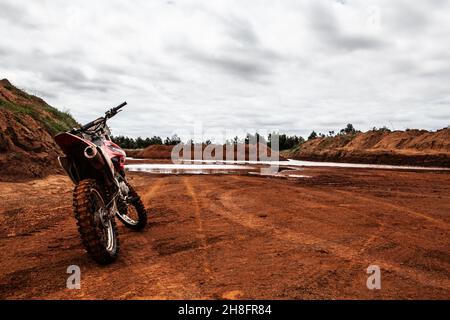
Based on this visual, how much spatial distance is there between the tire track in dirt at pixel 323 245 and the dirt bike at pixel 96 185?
227 cm

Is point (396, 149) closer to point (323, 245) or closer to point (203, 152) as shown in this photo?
point (203, 152)

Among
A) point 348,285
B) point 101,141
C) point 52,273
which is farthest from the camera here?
point 101,141

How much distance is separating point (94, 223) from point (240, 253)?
186 cm

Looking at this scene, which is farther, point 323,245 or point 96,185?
point 323,245

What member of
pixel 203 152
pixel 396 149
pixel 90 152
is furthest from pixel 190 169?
pixel 203 152

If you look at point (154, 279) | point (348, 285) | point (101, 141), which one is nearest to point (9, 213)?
point (101, 141)

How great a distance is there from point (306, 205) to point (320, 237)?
10.1 ft

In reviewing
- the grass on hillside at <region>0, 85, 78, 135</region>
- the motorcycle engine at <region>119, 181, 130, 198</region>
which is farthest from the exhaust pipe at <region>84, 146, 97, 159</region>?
the grass on hillside at <region>0, 85, 78, 135</region>

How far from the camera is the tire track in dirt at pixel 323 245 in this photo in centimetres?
346

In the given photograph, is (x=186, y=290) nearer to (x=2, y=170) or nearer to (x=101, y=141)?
(x=101, y=141)

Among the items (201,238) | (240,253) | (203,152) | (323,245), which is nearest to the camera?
(240,253)

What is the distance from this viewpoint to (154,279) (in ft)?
11.0

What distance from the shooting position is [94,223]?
3.67 metres

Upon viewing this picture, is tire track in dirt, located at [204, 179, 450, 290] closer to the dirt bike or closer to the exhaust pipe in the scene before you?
the dirt bike
